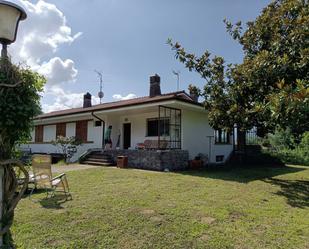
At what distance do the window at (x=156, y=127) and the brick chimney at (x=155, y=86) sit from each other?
169 centimetres

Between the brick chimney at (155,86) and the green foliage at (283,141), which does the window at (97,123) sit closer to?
the brick chimney at (155,86)

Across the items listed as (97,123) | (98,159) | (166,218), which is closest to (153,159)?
(98,159)

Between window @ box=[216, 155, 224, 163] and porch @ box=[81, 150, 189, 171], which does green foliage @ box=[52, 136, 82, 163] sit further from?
window @ box=[216, 155, 224, 163]

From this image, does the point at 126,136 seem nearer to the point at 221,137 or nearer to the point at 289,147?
the point at 221,137

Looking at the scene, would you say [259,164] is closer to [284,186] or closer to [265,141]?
[284,186]

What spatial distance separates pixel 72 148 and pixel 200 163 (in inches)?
369

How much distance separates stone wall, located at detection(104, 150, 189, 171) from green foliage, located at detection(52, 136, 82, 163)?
5.50 metres

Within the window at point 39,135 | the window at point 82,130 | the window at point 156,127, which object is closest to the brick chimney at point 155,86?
the window at point 156,127

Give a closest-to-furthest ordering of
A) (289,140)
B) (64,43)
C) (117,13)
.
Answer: (117,13) < (64,43) < (289,140)

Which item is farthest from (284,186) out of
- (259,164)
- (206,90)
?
(259,164)

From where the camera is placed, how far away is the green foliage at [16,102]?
272 centimetres

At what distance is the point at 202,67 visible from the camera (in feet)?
38.6

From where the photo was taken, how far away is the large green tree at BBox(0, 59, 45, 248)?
2.73 m

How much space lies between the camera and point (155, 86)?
54.2 ft
